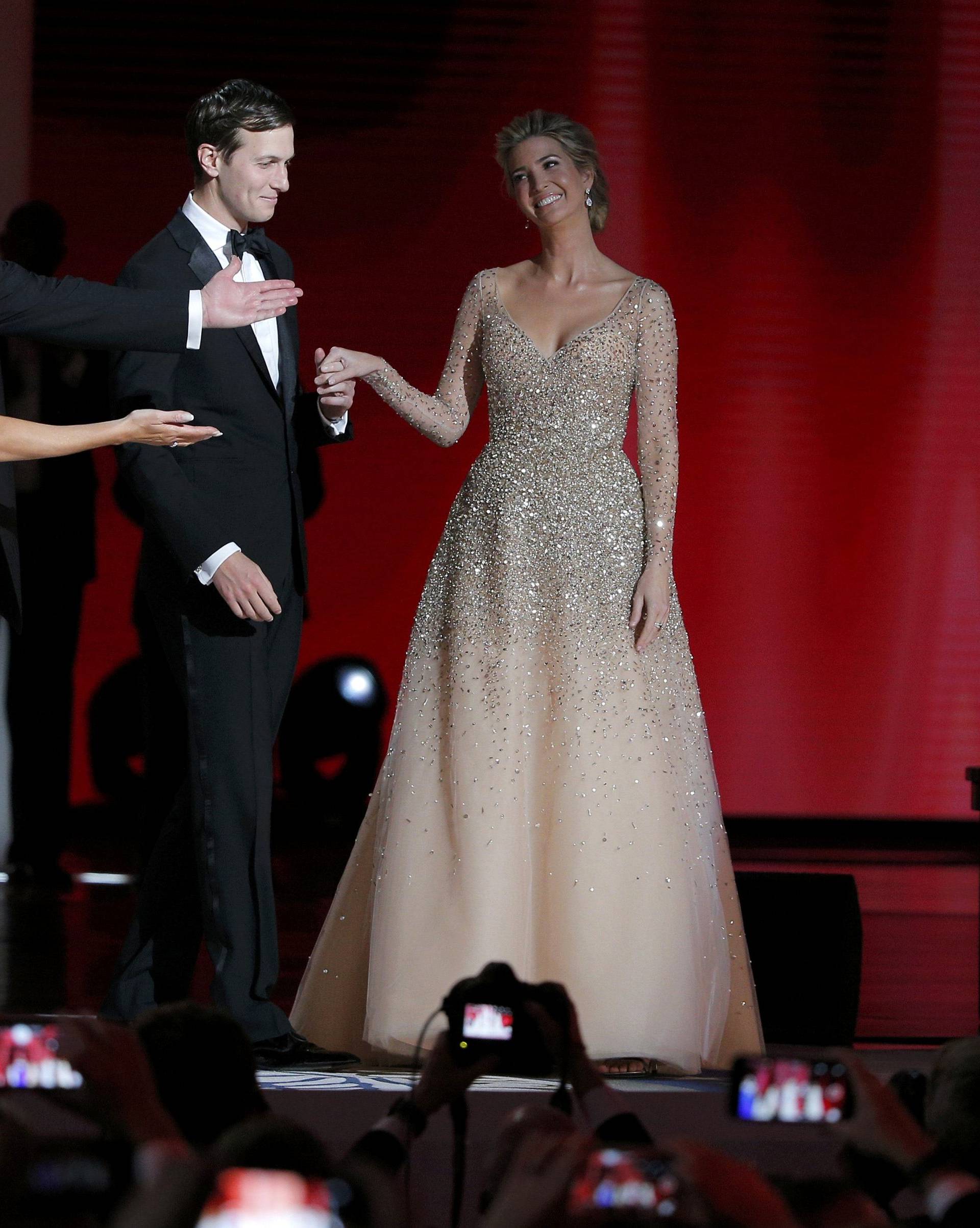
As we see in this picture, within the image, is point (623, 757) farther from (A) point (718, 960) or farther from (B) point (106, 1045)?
(B) point (106, 1045)

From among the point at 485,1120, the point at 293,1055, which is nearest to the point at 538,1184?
the point at 485,1120

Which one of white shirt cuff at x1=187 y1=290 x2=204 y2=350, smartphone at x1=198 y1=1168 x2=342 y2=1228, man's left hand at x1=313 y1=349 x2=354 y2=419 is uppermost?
Result: white shirt cuff at x1=187 y1=290 x2=204 y2=350

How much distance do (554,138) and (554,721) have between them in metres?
0.98

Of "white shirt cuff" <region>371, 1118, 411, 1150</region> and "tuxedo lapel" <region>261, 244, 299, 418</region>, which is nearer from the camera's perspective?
"white shirt cuff" <region>371, 1118, 411, 1150</region>

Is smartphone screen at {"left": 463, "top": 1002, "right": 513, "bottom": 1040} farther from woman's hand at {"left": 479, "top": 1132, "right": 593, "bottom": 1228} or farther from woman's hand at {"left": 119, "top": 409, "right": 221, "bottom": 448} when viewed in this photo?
woman's hand at {"left": 119, "top": 409, "right": 221, "bottom": 448}

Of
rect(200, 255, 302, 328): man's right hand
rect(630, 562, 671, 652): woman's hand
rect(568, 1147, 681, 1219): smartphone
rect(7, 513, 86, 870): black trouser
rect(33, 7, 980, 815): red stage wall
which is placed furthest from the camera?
rect(33, 7, 980, 815): red stage wall

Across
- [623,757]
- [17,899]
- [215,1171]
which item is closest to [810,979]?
[623,757]

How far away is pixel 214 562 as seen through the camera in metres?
2.51

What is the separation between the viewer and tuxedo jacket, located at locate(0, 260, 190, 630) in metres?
2.22

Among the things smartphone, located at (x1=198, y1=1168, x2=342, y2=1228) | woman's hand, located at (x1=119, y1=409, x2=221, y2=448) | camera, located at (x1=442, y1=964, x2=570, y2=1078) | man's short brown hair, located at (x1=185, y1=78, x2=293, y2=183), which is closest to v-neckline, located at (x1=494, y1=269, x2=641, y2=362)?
man's short brown hair, located at (x1=185, y1=78, x2=293, y2=183)

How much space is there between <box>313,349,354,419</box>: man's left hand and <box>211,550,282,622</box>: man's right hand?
32 centimetres

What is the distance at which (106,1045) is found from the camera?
141cm

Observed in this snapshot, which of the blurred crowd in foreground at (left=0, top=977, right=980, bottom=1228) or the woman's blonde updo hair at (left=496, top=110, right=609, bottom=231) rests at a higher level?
the woman's blonde updo hair at (left=496, top=110, right=609, bottom=231)

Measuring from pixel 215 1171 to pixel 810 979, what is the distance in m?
1.98
